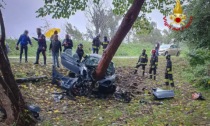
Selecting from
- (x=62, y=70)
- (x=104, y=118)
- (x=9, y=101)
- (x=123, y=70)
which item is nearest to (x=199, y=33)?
(x=123, y=70)

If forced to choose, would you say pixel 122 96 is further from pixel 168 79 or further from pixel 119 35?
pixel 168 79

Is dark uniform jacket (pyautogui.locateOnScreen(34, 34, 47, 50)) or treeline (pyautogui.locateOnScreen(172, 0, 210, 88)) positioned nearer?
dark uniform jacket (pyautogui.locateOnScreen(34, 34, 47, 50))

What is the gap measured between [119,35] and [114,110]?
2.96 meters

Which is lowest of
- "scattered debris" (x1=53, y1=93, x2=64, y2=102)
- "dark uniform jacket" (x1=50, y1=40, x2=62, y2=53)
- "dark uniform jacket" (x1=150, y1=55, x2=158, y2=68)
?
"scattered debris" (x1=53, y1=93, x2=64, y2=102)

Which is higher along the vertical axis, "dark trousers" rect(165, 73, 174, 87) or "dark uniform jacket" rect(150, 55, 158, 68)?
"dark uniform jacket" rect(150, 55, 158, 68)

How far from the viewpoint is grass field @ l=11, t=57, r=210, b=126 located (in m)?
8.01

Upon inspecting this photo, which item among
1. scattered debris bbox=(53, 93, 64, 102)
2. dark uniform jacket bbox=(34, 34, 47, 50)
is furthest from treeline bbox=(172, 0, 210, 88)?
dark uniform jacket bbox=(34, 34, 47, 50)

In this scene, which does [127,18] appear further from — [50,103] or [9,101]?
[9,101]

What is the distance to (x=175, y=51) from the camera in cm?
3147

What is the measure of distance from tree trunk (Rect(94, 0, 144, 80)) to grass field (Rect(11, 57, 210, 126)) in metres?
1.33

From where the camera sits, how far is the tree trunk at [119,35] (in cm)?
978

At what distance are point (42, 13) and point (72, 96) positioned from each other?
371 cm

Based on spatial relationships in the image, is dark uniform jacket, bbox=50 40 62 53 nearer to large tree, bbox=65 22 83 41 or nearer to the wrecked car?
the wrecked car

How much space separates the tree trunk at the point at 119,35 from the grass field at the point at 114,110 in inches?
52.4
